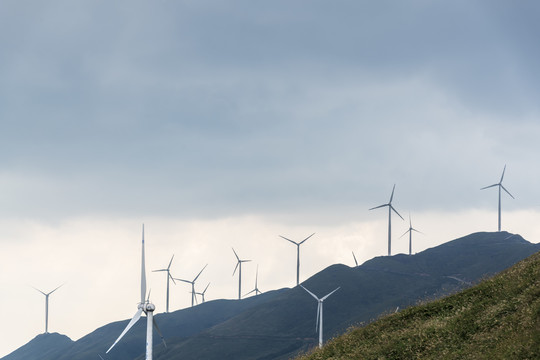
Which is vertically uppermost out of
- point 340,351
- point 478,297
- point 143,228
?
point 143,228

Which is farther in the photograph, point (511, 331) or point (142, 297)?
point (142, 297)

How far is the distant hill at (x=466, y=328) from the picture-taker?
55406mm

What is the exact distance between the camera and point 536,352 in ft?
165

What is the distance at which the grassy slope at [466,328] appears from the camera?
55.4 meters

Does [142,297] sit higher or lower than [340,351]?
higher

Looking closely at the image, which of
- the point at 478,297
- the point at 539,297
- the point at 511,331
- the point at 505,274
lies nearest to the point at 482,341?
the point at 511,331

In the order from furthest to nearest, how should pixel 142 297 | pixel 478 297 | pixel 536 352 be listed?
pixel 142 297 → pixel 478 297 → pixel 536 352

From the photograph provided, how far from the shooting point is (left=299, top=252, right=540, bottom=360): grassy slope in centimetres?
5541

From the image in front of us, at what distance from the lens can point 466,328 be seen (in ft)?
202

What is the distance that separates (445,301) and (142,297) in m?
32.8

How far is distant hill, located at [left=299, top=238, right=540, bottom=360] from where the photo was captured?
55.4 meters

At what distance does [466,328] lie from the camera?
61438 mm

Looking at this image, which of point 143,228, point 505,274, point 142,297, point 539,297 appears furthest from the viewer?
point 142,297

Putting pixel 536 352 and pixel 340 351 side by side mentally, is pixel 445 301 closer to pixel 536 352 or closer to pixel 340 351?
pixel 340 351
